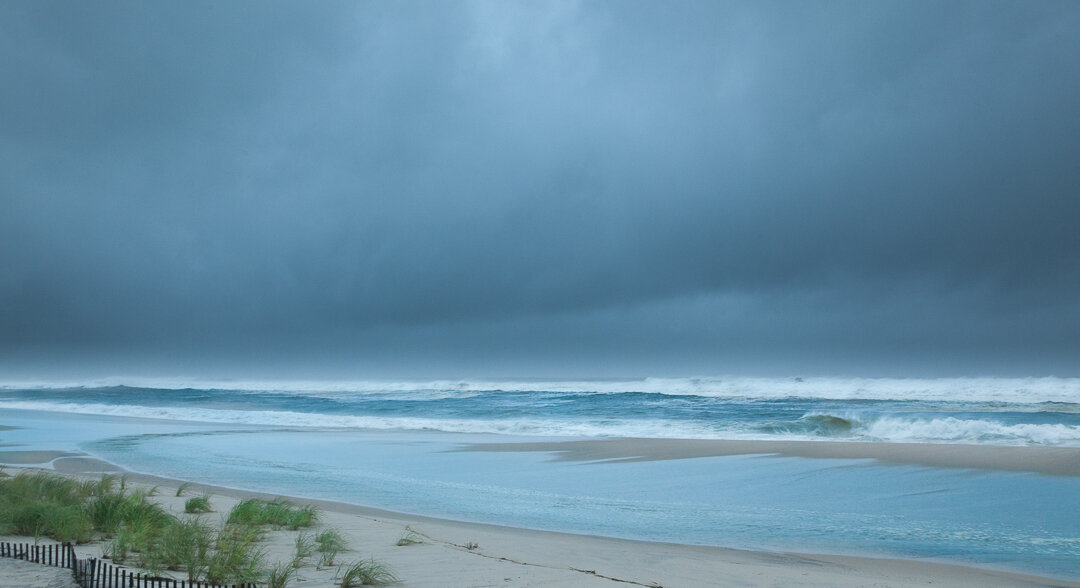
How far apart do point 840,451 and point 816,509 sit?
8.17 m

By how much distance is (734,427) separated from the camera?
81.3 feet

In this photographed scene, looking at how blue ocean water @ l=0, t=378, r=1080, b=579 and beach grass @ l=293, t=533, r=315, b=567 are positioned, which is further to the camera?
blue ocean water @ l=0, t=378, r=1080, b=579

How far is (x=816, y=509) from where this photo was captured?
984 cm

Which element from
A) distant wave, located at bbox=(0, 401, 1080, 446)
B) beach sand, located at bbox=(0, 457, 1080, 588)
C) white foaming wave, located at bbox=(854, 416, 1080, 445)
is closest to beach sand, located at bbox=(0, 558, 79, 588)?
beach sand, located at bbox=(0, 457, 1080, 588)

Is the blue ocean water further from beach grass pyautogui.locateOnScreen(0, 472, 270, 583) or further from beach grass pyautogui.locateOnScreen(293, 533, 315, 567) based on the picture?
beach grass pyautogui.locateOnScreen(0, 472, 270, 583)

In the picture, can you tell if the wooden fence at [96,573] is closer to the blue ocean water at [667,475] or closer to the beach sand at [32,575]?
the beach sand at [32,575]

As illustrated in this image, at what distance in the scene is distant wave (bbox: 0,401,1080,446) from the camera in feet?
64.3

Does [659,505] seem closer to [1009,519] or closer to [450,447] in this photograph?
[1009,519]

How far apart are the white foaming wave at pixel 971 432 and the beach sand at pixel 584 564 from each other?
49.8 feet

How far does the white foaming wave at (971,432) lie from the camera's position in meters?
18.8

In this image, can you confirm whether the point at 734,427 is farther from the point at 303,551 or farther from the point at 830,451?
the point at 303,551

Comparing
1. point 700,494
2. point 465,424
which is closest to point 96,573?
point 700,494

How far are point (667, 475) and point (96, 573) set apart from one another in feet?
33.4

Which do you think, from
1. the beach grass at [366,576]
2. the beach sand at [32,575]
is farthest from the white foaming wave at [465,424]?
the beach sand at [32,575]
